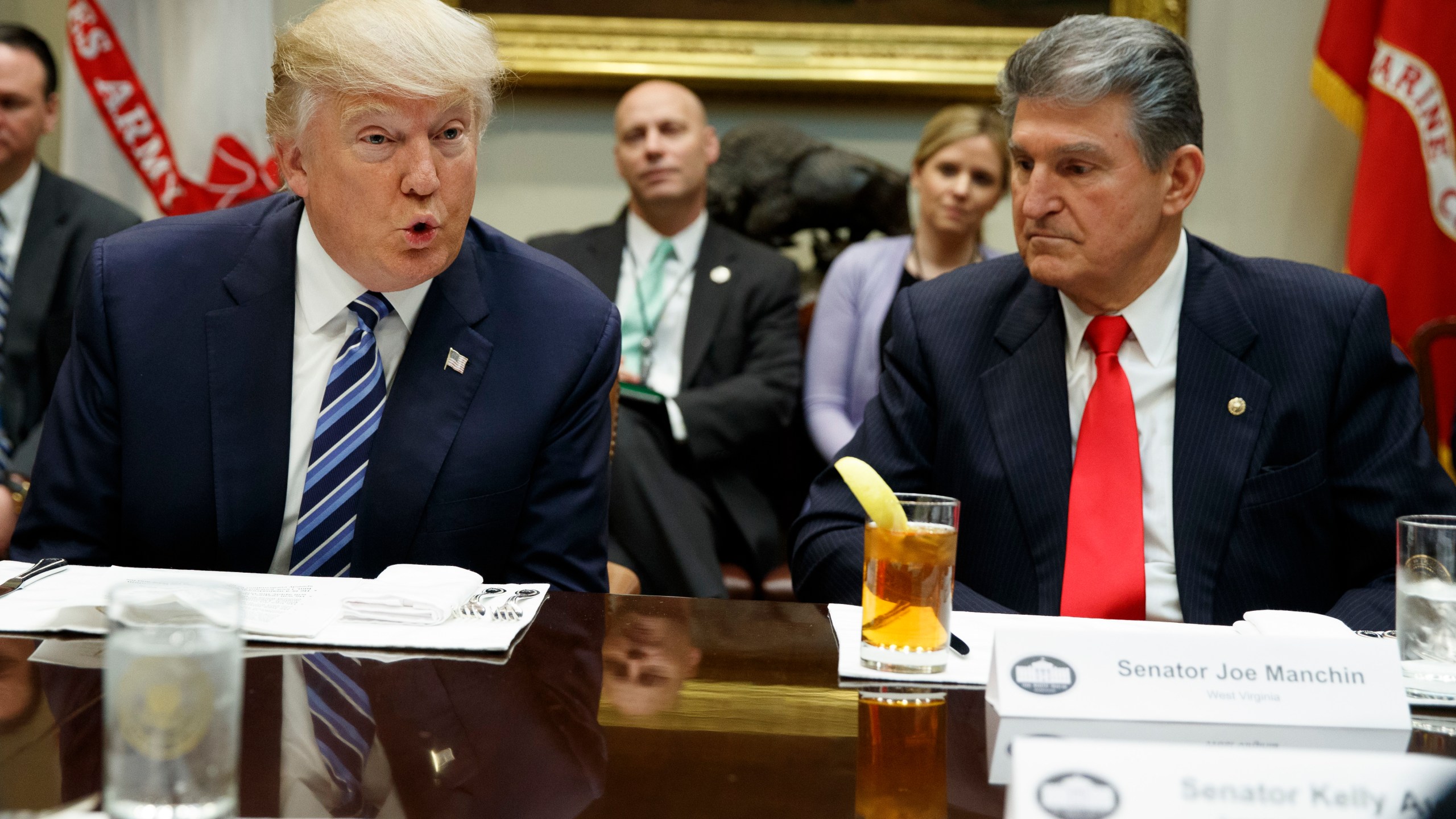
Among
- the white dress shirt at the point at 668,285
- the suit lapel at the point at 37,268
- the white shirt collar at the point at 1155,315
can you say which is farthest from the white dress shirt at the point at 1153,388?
the suit lapel at the point at 37,268

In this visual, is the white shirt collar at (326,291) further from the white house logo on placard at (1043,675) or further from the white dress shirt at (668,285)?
Result: the white dress shirt at (668,285)

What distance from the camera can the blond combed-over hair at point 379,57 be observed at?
1.53m

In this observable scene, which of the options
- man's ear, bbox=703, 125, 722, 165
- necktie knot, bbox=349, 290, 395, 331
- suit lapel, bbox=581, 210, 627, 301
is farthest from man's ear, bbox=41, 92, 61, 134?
necktie knot, bbox=349, 290, 395, 331

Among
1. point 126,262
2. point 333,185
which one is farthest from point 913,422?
point 126,262

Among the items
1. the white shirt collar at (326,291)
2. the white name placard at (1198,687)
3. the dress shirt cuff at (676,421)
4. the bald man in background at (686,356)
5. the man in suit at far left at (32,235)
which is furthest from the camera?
the man in suit at far left at (32,235)

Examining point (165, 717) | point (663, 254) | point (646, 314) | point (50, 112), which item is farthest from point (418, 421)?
point (50, 112)

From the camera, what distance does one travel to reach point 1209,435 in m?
1.63

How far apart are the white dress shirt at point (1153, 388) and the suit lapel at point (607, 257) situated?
1852 millimetres

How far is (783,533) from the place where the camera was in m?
3.42

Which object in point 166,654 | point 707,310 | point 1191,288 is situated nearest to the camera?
point 166,654

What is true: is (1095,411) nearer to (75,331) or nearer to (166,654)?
(166,654)

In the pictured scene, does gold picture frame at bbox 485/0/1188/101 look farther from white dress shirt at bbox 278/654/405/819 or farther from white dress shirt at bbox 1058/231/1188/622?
white dress shirt at bbox 278/654/405/819

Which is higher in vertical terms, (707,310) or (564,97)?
(564,97)

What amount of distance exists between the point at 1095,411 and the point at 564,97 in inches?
106
